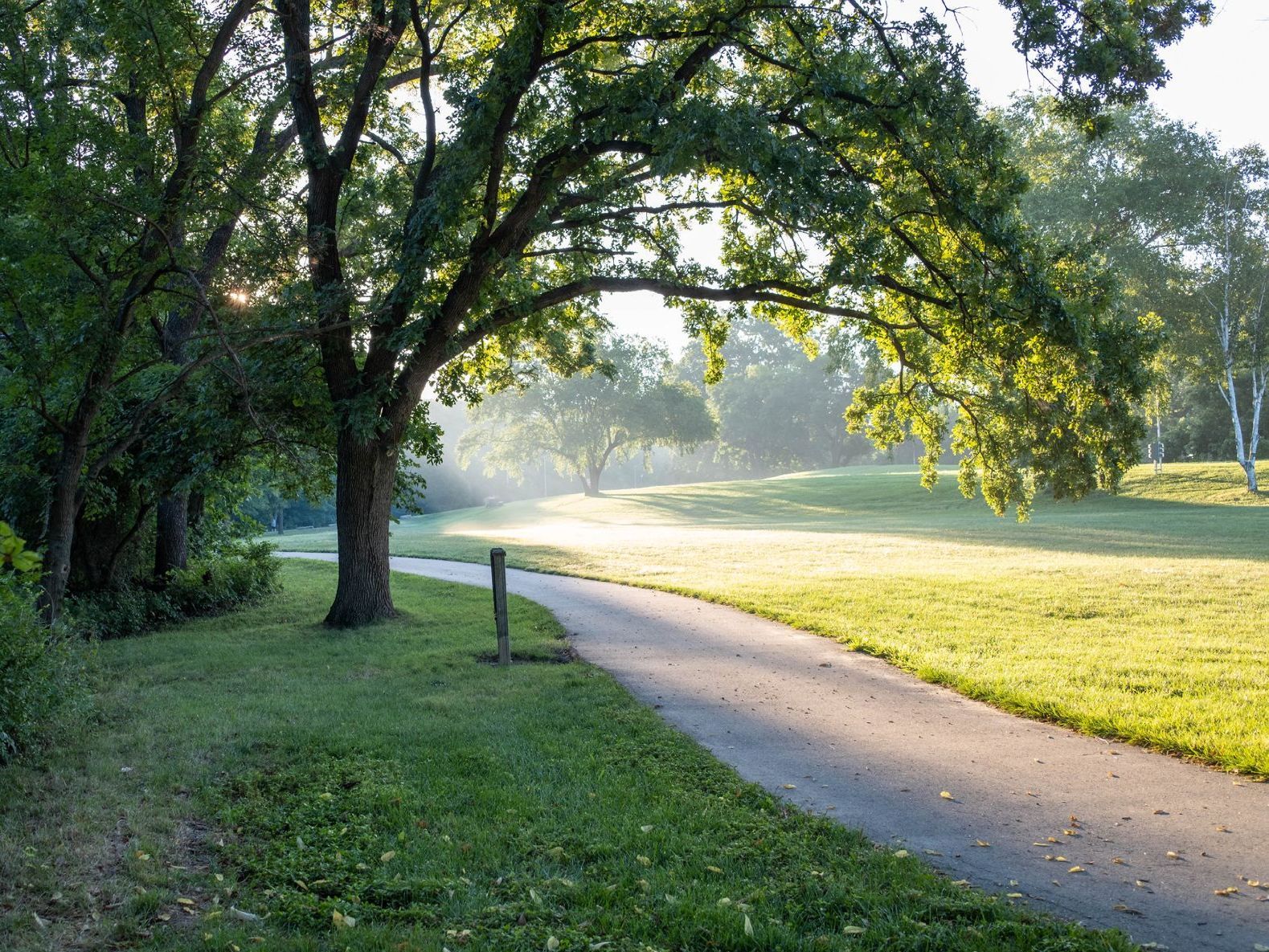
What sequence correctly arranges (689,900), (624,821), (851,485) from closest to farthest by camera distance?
(689,900), (624,821), (851,485)

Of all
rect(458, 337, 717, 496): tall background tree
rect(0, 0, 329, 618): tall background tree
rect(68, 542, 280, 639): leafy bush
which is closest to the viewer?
rect(0, 0, 329, 618): tall background tree

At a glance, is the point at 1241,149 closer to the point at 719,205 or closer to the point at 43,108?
the point at 719,205

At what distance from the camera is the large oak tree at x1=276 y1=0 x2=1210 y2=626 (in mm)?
9031

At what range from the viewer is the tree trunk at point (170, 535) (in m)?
14.5

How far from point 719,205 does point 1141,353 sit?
525cm

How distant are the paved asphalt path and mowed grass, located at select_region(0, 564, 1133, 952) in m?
0.34

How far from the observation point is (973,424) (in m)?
13.2

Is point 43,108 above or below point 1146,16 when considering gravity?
below

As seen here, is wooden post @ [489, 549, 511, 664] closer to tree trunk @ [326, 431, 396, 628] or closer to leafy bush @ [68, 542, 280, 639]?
tree trunk @ [326, 431, 396, 628]

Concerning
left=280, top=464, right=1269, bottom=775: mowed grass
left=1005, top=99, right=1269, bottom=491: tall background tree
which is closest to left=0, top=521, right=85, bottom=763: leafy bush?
left=280, top=464, right=1269, bottom=775: mowed grass

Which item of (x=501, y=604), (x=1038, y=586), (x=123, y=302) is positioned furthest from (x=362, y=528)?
(x=1038, y=586)

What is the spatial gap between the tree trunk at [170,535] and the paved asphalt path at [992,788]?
8.42m

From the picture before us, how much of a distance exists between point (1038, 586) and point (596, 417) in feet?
161

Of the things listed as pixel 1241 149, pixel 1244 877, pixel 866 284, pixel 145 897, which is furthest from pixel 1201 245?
pixel 145 897
